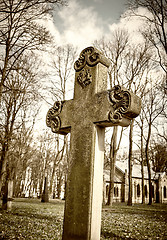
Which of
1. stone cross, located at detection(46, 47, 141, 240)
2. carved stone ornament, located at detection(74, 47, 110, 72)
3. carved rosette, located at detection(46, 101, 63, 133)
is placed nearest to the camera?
stone cross, located at detection(46, 47, 141, 240)

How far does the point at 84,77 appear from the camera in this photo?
3969 millimetres

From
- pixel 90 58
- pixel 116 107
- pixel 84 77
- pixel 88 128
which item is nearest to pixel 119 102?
pixel 116 107

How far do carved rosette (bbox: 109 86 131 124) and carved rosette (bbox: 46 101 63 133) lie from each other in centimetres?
121

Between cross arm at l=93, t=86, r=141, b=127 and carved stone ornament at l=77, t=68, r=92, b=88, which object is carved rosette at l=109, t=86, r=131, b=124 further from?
carved stone ornament at l=77, t=68, r=92, b=88

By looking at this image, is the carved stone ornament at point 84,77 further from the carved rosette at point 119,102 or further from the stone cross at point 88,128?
the carved rosette at point 119,102

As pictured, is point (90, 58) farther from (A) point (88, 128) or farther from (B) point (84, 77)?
(A) point (88, 128)

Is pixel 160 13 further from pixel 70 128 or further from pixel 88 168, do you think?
pixel 88 168

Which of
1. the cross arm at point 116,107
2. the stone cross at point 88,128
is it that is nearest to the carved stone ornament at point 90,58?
the stone cross at point 88,128

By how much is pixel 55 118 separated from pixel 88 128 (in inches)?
36.7

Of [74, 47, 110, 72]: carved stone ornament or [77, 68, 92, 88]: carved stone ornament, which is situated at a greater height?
[74, 47, 110, 72]: carved stone ornament

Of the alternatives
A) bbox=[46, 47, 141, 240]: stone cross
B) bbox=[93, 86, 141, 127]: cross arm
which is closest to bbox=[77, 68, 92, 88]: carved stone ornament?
bbox=[46, 47, 141, 240]: stone cross

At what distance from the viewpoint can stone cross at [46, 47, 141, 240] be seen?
10.6ft

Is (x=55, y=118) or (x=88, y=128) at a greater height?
(x=55, y=118)

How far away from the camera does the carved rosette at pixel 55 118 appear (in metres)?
4.19
